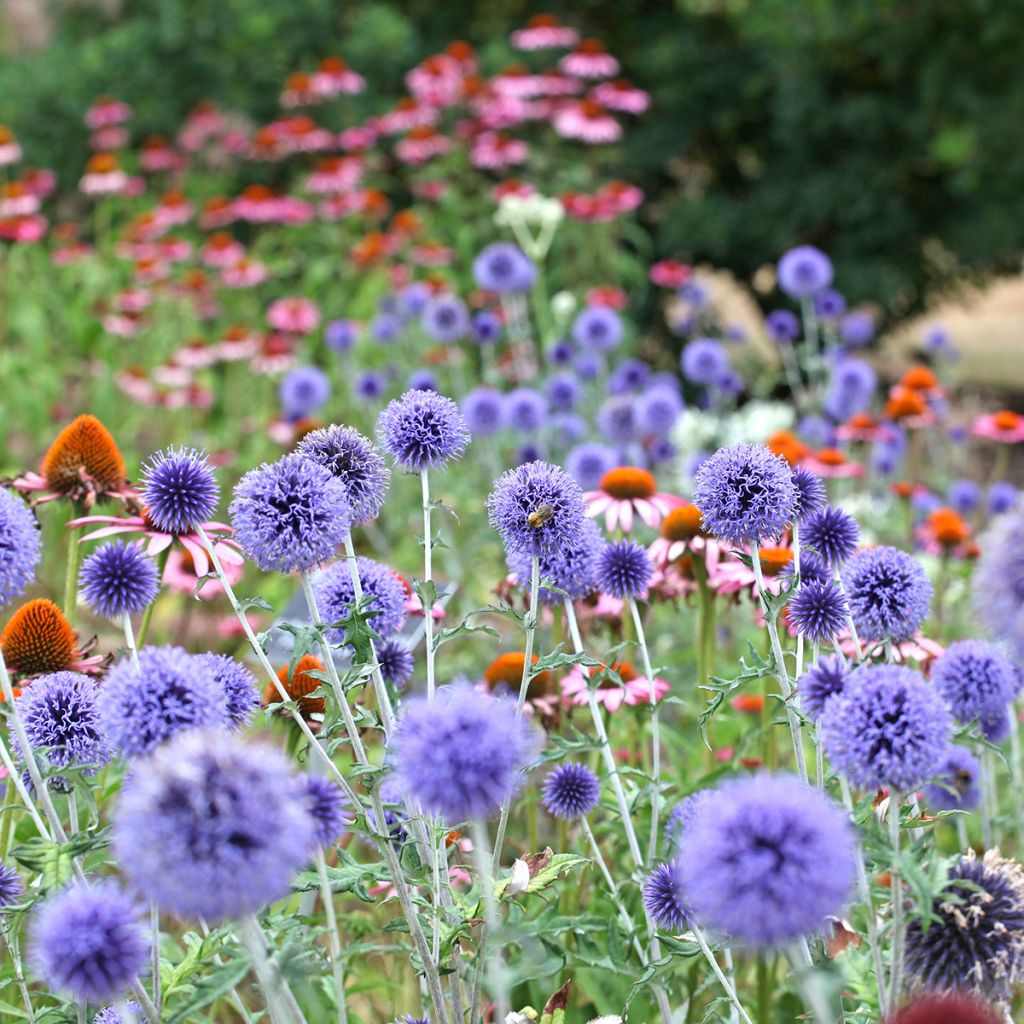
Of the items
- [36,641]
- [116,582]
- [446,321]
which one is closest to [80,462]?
[36,641]

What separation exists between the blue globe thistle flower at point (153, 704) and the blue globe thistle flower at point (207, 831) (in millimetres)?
196

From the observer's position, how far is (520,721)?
1.43 meters

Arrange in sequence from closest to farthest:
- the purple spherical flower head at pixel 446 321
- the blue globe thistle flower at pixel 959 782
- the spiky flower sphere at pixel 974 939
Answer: the spiky flower sphere at pixel 974 939 < the blue globe thistle flower at pixel 959 782 < the purple spherical flower head at pixel 446 321

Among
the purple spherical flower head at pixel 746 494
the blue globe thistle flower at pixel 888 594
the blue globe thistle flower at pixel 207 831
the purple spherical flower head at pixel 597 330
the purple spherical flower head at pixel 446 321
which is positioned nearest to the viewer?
the blue globe thistle flower at pixel 207 831

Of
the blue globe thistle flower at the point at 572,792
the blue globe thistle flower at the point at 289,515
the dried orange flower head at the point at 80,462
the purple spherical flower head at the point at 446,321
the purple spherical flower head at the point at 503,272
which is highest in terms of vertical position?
the blue globe thistle flower at the point at 289,515


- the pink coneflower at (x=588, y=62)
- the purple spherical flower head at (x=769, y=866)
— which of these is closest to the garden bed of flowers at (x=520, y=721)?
the purple spherical flower head at (x=769, y=866)

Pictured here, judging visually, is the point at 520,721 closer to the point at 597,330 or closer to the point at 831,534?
the point at 831,534

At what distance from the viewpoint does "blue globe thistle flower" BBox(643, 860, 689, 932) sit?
1771 mm

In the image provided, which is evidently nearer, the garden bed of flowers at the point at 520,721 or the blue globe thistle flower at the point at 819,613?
the garden bed of flowers at the point at 520,721

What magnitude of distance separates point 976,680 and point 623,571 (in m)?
0.63

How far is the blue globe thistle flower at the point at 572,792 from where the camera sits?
206 centimetres

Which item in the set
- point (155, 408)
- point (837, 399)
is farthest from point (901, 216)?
point (155, 408)

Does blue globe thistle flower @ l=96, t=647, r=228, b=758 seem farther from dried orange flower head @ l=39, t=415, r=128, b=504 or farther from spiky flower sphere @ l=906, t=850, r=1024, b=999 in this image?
dried orange flower head @ l=39, t=415, r=128, b=504

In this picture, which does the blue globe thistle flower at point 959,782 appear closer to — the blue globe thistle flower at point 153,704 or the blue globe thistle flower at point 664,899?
the blue globe thistle flower at point 664,899
